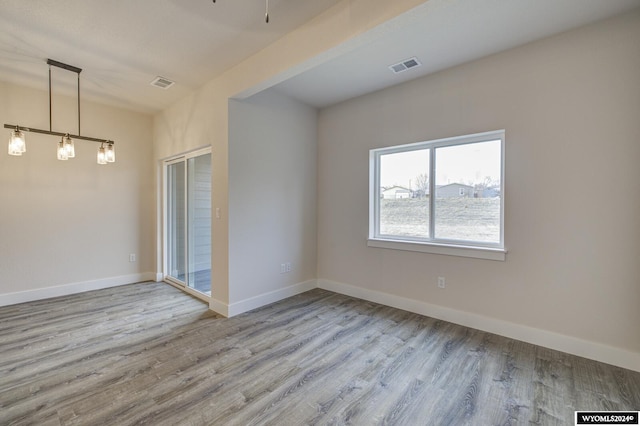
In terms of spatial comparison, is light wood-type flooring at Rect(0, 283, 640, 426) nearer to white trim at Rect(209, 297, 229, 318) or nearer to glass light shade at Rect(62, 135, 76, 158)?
white trim at Rect(209, 297, 229, 318)

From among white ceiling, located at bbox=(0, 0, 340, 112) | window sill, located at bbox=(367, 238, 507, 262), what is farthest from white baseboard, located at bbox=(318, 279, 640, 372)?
white ceiling, located at bbox=(0, 0, 340, 112)

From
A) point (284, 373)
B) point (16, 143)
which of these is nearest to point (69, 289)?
point (16, 143)

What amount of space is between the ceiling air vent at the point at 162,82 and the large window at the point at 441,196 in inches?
109

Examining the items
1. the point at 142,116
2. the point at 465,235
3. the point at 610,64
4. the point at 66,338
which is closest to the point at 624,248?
the point at 465,235

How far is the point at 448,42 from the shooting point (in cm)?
263

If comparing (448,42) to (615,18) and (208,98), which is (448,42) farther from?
(208,98)

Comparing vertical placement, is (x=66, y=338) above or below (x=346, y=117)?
below

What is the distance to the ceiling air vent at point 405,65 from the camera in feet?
9.67

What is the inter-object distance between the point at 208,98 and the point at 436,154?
2963mm

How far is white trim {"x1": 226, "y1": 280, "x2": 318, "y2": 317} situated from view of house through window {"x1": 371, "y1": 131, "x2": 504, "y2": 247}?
132 centimetres

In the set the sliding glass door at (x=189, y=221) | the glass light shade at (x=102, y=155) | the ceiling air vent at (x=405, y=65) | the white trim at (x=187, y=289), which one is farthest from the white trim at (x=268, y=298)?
the ceiling air vent at (x=405, y=65)

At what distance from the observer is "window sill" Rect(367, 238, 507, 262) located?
2902 mm

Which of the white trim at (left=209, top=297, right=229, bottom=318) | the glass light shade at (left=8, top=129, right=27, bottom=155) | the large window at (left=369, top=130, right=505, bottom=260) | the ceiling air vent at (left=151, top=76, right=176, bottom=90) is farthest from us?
the ceiling air vent at (left=151, top=76, right=176, bottom=90)

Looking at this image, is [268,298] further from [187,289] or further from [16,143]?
[16,143]
